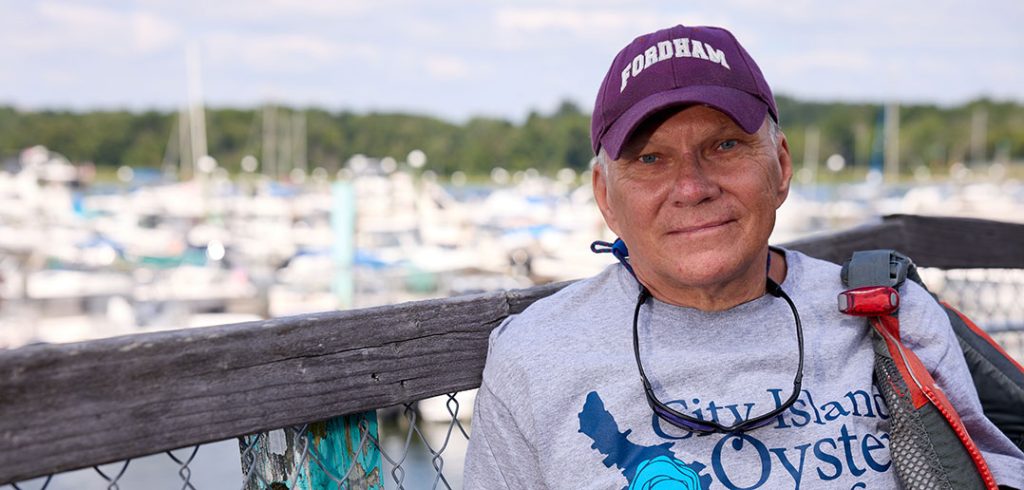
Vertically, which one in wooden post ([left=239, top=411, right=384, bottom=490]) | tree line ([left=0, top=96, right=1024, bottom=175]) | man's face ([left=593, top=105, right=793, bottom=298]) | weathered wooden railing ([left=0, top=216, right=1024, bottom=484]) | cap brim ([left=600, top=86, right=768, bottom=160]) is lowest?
wooden post ([left=239, top=411, right=384, bottom=490])

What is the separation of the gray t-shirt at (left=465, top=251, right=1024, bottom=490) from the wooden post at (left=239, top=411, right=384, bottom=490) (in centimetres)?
22

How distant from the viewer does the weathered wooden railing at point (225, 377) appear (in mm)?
1322

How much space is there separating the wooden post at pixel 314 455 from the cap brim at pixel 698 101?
2.43 ft

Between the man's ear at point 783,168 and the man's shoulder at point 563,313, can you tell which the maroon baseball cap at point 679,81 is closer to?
the man's ear at point 783,168

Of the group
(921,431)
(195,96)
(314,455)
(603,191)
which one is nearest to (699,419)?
(921,431)

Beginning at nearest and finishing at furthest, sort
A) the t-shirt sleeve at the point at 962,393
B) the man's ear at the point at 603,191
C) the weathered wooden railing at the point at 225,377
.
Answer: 1. the weathered wooden railing at the point at 225,377
2. the t-shirt sleeve at the point at 962,393
3. the man's ear at the point at 603,191

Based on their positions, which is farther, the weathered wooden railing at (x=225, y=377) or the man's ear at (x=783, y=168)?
the man's ear at (x=783, y=168)

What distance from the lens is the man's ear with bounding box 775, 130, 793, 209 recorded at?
2.03m

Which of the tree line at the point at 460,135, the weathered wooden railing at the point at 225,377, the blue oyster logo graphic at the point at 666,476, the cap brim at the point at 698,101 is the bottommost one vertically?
the blue oyster logo graphic at the point at 666,476

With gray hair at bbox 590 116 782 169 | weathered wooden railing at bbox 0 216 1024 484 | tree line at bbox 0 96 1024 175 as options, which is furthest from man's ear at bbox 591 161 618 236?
tree line at bbox 0 96 1024 175

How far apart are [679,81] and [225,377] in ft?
3.36

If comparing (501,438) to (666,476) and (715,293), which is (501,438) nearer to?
(666,476)

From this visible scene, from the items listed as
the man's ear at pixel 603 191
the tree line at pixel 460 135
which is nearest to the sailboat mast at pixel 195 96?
the tree line at pixel 460 135

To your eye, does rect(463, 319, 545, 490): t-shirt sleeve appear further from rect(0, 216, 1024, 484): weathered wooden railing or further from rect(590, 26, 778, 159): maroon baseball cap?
rect(590, 26, 778, 159): maroon baseball cap
